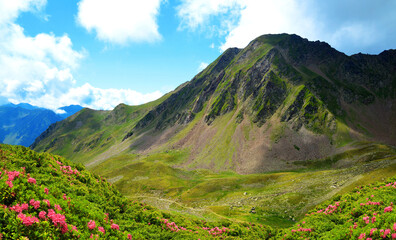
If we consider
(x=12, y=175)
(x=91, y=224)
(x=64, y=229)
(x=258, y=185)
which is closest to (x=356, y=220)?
(x=91, y=224)

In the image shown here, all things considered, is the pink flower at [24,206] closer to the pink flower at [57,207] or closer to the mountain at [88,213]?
the mountain at [88,213]

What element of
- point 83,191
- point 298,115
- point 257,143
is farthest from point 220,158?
point 83,191

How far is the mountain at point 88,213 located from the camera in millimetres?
11680

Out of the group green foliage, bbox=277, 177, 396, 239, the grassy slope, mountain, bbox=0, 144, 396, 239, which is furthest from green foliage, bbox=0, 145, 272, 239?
the grassy slope

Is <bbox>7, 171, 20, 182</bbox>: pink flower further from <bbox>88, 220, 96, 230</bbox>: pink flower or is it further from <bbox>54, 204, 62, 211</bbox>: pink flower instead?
<bbox>88, 220, 96, 230</bbox>: pink flower

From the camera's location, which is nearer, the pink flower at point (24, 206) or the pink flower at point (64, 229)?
the pink flower at point (24, 206)

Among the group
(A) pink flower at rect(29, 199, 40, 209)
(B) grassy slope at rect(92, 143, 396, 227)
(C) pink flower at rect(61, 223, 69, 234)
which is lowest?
(B) grassy slope at rect(92, 143, 396, 227)

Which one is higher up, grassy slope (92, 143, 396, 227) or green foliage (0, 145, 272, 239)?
green foliage (0, 145, 272, 239)

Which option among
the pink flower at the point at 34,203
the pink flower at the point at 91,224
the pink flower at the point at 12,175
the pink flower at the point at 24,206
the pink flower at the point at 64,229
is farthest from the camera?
the pink flower at the point at 91,224

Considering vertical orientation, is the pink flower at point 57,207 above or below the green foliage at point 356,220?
above

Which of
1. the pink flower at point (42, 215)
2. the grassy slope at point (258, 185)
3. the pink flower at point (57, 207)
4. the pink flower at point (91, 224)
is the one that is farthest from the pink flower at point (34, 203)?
the grassy slope at point (258, 185)

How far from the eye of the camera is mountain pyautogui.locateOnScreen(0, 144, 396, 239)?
11680mm

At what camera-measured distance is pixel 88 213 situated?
15719mm

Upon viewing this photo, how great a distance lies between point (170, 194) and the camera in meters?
109
